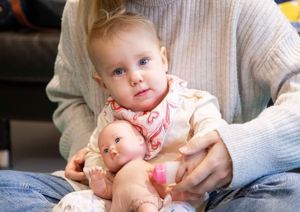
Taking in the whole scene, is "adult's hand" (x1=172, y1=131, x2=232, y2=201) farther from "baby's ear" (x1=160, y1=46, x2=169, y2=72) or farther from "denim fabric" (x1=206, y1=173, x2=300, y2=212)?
"baby's ear" (x1=160, y1=46, x2=169, y2=72)

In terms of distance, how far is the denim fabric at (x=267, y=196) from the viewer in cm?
81

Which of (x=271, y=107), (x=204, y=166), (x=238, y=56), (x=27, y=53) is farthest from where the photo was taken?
(x=27, y=53)

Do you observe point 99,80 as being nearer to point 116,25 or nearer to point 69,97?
point 116,25

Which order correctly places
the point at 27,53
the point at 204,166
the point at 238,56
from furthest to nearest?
the point at 27,53, the point at 238,56, the point at 204,166

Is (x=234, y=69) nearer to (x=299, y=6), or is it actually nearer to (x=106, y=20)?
(x=106, y=20)

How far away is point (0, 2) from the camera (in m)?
1.71

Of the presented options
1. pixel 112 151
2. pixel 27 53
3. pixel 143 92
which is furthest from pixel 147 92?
pixel 27 53

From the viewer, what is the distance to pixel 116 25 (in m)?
0.96

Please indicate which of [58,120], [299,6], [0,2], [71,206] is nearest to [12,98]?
[0,2]

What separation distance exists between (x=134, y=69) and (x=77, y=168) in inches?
9.1

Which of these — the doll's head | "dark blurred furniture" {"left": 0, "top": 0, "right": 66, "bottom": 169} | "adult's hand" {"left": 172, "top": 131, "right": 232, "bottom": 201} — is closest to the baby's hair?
the doll's head

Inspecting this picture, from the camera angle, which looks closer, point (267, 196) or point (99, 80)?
point (267, 196)

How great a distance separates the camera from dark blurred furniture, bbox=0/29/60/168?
5.59ft

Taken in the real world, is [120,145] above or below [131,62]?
below
